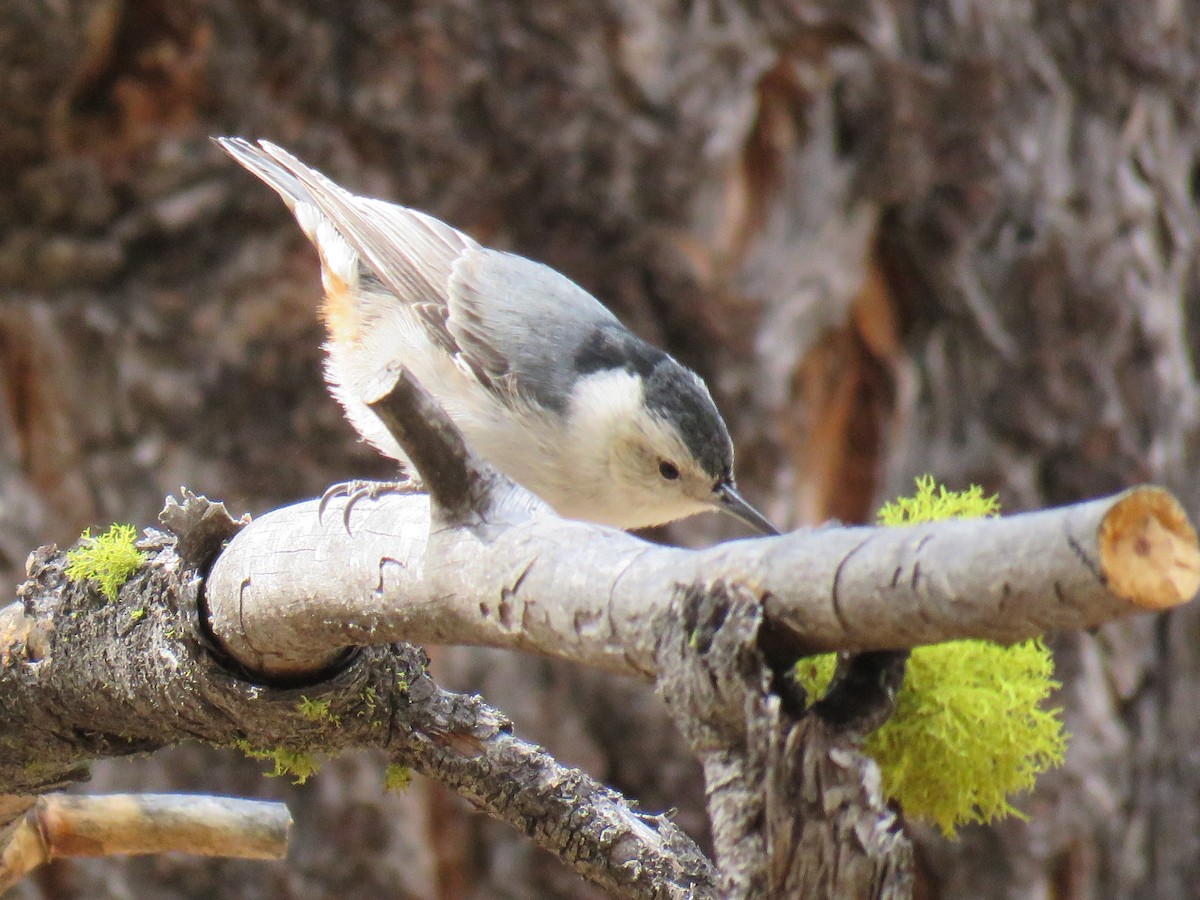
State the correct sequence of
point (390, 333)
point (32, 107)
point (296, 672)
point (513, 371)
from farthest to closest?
point (32, 107), point (390, 333), point (513, 371), point (296, 672)

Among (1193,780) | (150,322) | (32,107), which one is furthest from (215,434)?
(1193,780)

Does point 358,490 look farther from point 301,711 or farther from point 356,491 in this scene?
point 301,711

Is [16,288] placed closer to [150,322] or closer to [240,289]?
[150,322]

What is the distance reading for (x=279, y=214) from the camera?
2.68 metres

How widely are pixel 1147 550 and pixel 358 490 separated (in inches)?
42.4

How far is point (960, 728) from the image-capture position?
90 cm

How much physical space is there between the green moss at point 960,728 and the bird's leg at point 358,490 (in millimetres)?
515

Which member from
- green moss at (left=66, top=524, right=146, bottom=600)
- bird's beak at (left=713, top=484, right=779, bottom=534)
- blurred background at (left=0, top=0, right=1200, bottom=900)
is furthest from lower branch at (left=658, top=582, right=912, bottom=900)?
blurred background at (left=0, top=0, right=1200, bottom=900)

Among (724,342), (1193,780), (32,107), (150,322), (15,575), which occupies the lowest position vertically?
(1193,780)

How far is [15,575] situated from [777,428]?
5.45 ft

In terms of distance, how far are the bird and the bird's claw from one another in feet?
0.30

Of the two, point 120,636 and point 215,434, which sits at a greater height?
point 120,636

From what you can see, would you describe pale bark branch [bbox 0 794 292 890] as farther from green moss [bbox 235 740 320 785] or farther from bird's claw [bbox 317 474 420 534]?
bird's claw [bbox 317 474 420 534]

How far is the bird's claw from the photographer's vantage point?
1.25 metres
